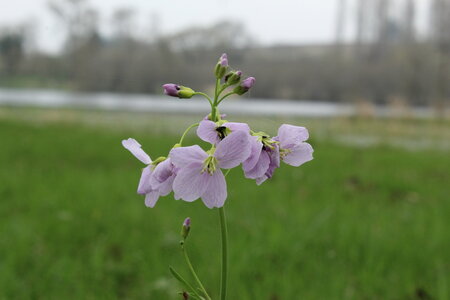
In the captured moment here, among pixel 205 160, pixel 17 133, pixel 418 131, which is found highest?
pixel 205 160


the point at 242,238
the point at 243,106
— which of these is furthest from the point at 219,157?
the point at 243,106

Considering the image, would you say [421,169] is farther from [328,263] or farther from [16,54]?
[16,54]

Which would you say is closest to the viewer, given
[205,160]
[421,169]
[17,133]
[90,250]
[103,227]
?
[205,160]

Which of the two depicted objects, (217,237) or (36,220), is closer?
(217,237)

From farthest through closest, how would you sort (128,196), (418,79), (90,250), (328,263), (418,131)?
(418,79) < (418,131) < (128,196) < (90,250) < (328,263)

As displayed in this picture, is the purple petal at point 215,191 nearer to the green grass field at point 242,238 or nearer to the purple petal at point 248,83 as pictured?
the purple petal at point 248,83

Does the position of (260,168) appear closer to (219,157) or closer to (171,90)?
(219,157)

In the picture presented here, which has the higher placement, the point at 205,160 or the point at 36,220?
the point at 205,160

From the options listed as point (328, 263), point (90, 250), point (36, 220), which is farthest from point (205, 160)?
point (36, 220)
